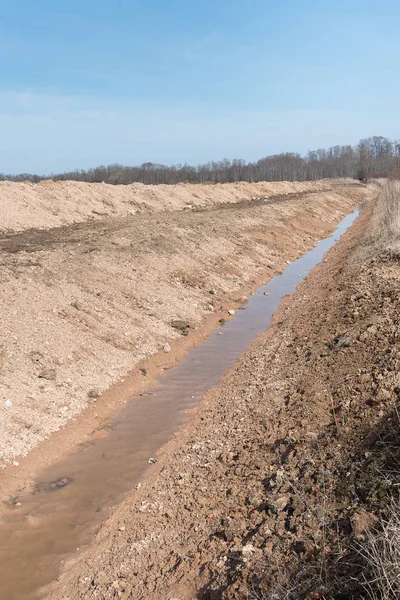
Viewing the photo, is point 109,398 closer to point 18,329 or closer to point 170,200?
point 18,329

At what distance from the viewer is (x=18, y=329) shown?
10.8m

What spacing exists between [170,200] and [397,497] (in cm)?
3552

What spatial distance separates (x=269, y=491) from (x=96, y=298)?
9.28 m

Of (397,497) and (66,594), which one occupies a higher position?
(397,497)

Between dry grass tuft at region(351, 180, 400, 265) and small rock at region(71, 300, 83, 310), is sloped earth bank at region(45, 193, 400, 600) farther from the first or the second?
dry grass tuft at region(351, 180, 400, 265)

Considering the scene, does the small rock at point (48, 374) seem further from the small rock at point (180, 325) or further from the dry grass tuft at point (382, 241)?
the dry grass tuft at point (382, 241)

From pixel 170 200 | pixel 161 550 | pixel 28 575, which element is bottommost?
pixel 28 575

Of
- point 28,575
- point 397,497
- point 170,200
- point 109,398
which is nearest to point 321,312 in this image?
point 109,398

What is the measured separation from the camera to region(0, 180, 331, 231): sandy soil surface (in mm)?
25016

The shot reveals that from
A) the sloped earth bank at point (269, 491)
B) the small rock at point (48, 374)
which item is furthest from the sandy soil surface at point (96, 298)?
the sloped earth bank at point (269, 491)

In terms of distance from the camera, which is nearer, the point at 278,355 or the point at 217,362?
the point at 278,355

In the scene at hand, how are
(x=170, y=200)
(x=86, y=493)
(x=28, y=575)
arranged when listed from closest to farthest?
(x=28, y=575)
(x=86, y=493)
(x=170, y=200)

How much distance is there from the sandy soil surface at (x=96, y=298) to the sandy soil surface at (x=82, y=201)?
6.06 feet

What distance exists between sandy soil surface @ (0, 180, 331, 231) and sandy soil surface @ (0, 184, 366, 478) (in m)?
1.85
